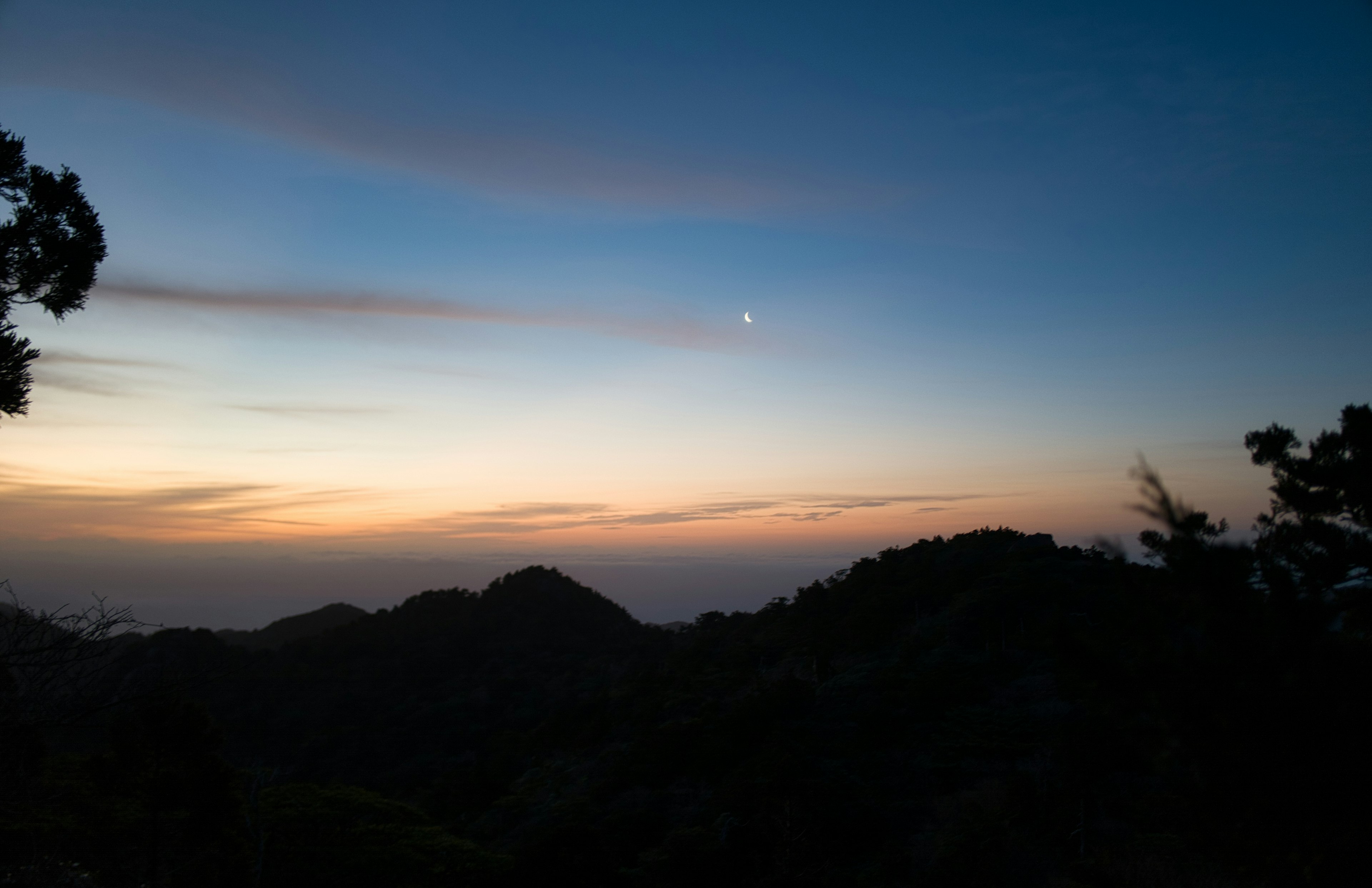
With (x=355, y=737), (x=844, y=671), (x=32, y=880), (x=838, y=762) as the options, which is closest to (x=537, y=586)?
(x=355, y=737)

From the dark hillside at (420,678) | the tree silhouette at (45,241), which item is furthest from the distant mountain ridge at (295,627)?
the tree silhouette at (45,241)

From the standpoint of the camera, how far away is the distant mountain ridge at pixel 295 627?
112 metres

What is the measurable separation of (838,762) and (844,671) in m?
12.1

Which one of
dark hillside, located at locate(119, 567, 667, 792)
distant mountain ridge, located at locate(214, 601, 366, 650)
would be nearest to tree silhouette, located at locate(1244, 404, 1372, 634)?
dark hillside, located at locate(119, 567, 667, 792)

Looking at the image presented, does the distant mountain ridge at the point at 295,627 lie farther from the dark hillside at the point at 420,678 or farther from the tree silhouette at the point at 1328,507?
the tree silhouette at the point at 1328,507

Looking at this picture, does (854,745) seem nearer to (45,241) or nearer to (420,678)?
(45,241)

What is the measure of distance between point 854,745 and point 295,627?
120671 mm

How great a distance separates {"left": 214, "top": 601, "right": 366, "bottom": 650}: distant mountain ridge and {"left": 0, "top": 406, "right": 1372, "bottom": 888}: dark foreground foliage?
163ft

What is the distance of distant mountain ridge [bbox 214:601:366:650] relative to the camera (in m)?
112

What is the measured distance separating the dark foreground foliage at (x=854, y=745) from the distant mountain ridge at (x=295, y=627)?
49.7 meters

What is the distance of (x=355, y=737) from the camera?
2156 inches

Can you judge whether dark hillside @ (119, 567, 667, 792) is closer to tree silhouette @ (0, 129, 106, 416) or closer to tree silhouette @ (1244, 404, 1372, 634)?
tree silhouette @ (0, 129, 106, 416)

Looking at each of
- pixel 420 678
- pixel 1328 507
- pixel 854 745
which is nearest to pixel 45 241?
pixel 1328 507

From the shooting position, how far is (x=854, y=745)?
2969 centimetres
